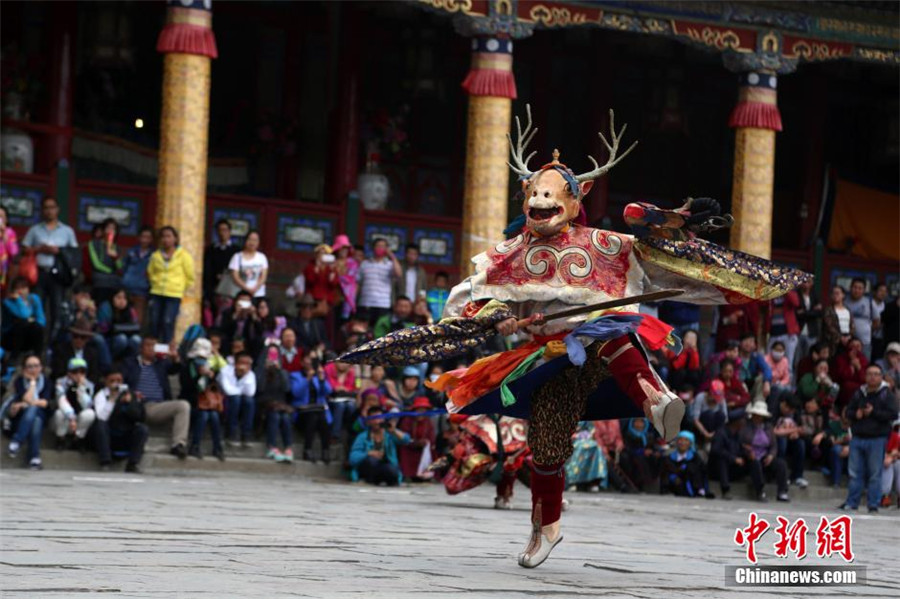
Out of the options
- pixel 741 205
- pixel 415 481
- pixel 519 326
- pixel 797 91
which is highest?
pixel 797 91

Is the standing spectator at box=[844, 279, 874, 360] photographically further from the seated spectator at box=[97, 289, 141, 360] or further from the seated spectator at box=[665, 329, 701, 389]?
the seated spectator at box=[97, 289, 141, 360]

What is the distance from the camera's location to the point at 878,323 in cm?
2170

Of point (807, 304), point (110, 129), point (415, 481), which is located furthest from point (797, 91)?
point (415, 481)

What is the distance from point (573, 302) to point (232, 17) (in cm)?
1541

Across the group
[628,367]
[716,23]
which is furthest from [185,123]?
[628,367]

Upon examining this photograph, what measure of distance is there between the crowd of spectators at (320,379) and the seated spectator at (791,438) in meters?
0.02

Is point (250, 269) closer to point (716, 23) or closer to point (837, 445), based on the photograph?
point (837, 445)

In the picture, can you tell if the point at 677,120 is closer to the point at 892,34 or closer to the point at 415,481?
the point at 892,34

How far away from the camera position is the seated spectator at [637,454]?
1836cm

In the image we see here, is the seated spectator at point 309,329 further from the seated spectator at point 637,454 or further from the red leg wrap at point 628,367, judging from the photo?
the red leg wrap at point 628,367

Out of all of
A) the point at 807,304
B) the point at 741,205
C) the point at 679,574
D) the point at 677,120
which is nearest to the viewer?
the point at 679,574

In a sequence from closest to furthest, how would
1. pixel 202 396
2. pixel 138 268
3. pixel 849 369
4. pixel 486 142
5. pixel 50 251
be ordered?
1. pixel 202 396
2. pixel 50 251
3. pixel 138 268
4. pixel 849 369
5. pixel 486 142

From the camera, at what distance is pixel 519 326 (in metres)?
8.62

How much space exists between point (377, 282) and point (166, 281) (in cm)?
271
